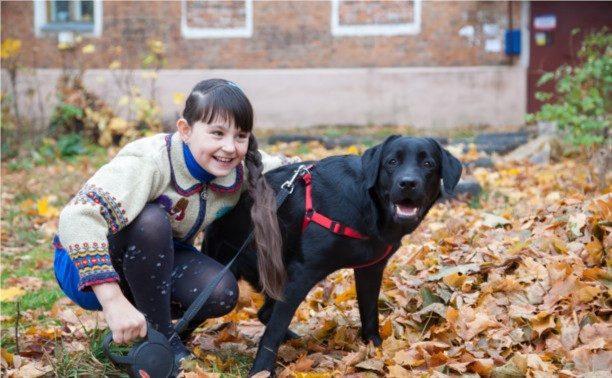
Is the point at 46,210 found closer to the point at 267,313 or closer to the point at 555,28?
the point at 267,313

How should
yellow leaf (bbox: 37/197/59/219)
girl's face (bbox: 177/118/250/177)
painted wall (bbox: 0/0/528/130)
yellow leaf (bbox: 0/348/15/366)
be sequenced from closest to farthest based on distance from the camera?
girl's face (bbox: 177/118/250/177)
yellow leaf (bbox: 0/348/15/366)
yellow leaf (bbox: 37/197/59/219)
painted wall (bbox: 0/0/528/130)

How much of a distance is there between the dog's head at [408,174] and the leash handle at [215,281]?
330 millimetres

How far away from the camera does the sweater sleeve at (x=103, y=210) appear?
296 cm

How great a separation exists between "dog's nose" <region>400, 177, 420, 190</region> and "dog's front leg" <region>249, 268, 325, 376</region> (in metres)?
0.53

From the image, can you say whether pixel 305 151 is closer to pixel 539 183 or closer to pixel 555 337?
pixel 539 183

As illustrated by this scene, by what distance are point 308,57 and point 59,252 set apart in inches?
473

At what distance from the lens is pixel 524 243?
4.25 m

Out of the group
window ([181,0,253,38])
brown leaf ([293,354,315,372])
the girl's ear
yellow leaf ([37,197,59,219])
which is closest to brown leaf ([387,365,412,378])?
brown leaf ([293,354,315,372])

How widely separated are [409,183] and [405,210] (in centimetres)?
13

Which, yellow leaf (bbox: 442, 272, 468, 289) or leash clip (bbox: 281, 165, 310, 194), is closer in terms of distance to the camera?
leash clip (bbox: 281, 165, 310, 194)

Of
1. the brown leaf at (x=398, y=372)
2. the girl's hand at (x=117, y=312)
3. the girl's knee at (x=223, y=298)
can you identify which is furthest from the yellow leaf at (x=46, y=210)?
the brown leaf at (x=398, y=372)

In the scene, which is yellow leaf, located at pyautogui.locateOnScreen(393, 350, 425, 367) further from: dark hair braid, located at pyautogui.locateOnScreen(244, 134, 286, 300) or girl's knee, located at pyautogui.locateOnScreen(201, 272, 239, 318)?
girl's knee, located at pyautogui.locateOnScreen(201, 272, 239, 318)

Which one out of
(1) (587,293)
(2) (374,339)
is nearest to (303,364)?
(2) (374,339)

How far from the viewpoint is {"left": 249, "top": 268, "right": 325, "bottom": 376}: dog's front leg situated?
332cm
